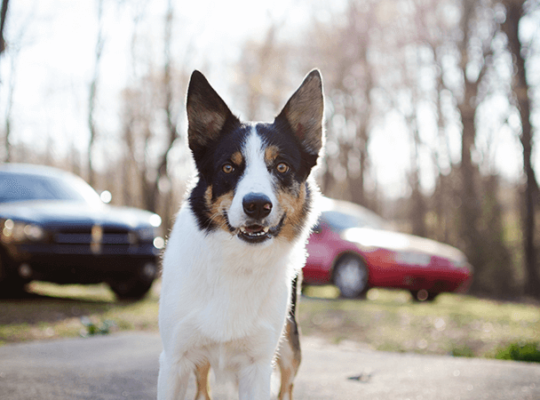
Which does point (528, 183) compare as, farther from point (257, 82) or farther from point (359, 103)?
point (257, 82)

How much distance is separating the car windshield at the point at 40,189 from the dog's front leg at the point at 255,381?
19.9 feet

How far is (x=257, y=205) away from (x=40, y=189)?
264 inches

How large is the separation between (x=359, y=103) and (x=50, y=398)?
20.3m

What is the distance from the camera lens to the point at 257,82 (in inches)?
861

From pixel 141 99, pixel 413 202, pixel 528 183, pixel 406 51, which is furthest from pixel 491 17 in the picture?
pixel 141 99

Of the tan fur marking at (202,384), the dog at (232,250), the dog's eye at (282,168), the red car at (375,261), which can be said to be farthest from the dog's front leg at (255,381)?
the red car at (375,261)

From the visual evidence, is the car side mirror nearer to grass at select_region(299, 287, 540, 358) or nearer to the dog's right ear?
grass at select_region(299, 287, 540, 358)

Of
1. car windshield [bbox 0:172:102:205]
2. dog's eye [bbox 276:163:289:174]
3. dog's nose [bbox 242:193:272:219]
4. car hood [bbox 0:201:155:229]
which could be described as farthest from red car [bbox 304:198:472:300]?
dog's nose [bbox 242:193:272:219]

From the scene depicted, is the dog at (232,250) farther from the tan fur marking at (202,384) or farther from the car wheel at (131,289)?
the car wheel at (131,289)

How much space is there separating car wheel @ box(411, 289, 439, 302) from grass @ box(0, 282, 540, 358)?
1025mm

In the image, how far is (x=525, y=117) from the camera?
13805mm

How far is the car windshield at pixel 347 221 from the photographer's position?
419 inches

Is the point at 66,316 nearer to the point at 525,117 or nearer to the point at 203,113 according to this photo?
the point at 203,113

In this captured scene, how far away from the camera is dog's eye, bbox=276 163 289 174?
2994 mm
